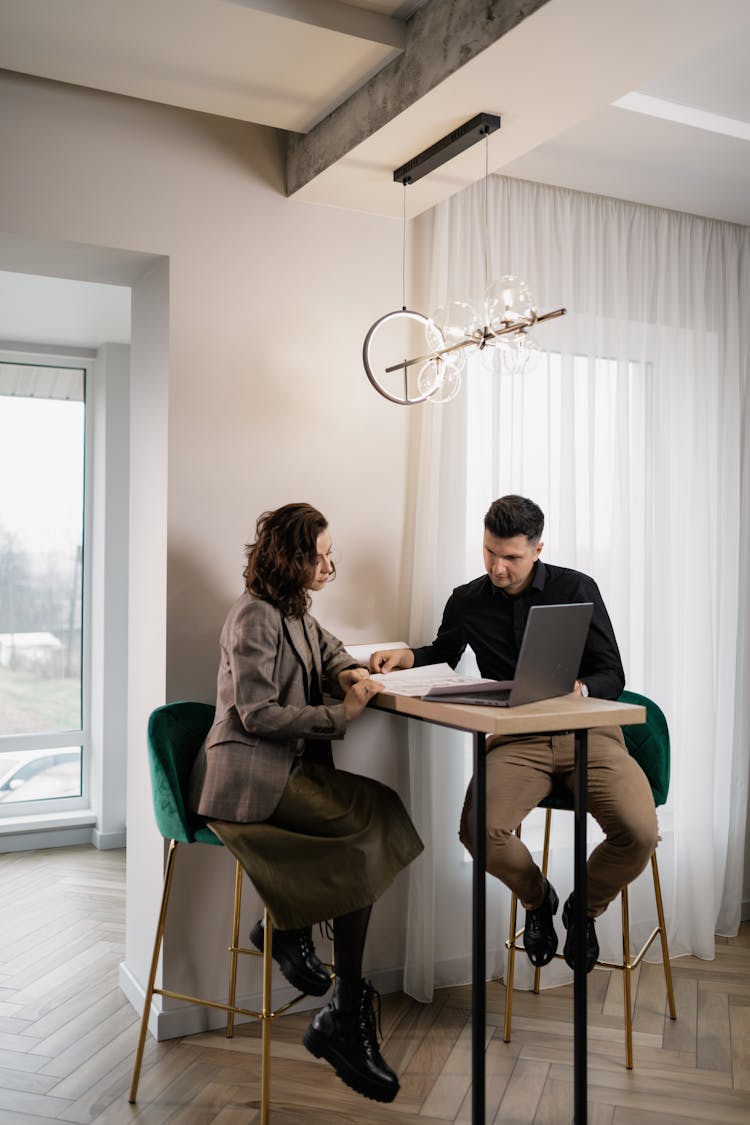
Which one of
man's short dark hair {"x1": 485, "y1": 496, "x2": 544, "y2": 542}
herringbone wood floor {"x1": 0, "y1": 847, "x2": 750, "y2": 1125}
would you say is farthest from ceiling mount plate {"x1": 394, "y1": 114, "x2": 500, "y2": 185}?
herringbone wood floor {"x1": 0, "y1": 847, "x2": 750, "y2": 1125}

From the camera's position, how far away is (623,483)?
12.3 feet

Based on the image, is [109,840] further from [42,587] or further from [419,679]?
[419,679]

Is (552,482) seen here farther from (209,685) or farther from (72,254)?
(72,254)

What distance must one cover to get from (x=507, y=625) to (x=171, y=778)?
3.80ft

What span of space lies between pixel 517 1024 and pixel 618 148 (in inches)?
112

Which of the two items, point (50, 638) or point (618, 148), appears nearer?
point (618, 148)

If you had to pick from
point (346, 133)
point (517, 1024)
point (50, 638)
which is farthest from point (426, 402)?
point (50, 638)

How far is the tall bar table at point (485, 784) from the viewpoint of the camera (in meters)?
2.28

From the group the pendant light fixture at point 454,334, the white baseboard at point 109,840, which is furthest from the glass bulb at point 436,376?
the white baseboard at point 109,840

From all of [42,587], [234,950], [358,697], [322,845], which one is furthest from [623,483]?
[42,587]

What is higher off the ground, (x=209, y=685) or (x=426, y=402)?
(x=426, y=402)

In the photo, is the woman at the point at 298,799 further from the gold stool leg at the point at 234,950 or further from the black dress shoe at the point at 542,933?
the black dress shoe at the point at 542,933

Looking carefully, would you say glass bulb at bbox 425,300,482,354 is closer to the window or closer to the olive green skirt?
the olive green skirt

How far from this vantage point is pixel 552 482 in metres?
3.65
